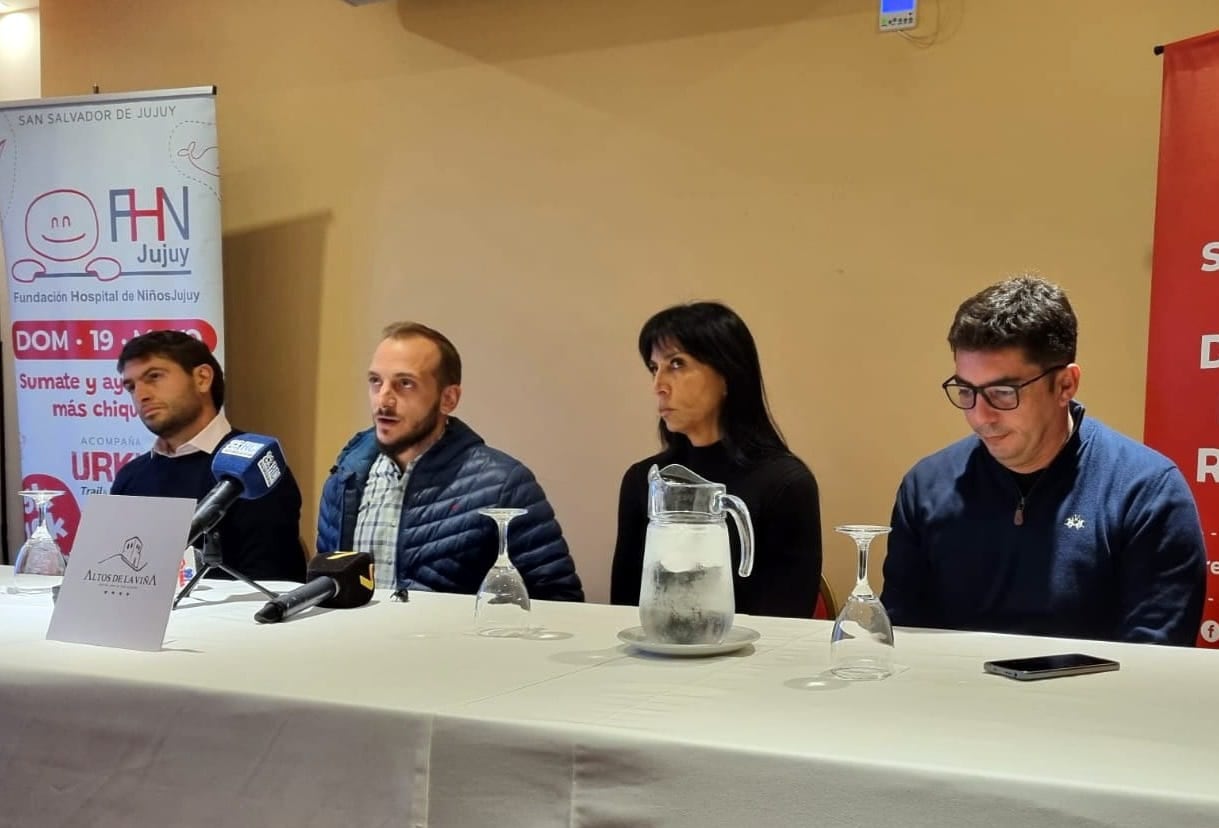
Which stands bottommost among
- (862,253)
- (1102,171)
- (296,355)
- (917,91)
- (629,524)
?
(629,524)

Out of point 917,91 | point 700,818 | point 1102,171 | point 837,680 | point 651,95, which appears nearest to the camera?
point 700,818

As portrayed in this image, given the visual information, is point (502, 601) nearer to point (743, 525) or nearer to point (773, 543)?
point (743, 525)

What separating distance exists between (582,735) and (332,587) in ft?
2.69

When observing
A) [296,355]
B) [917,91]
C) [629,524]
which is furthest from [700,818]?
[296,355]

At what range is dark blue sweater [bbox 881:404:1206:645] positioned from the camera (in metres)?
1.77

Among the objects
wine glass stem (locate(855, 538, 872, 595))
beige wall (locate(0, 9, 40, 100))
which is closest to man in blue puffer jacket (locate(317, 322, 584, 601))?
wine glass stem (locate(855, 538, 872, 595))

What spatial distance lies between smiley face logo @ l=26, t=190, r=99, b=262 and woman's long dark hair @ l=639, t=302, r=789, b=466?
2.17m

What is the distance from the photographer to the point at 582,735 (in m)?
1.04

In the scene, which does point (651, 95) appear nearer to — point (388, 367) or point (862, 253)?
point (862, 253)

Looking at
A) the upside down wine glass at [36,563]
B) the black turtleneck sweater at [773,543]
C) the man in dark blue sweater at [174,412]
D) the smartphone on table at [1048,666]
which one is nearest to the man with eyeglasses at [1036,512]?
the black turtleneck sweater at [773,543]

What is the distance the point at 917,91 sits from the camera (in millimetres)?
2965

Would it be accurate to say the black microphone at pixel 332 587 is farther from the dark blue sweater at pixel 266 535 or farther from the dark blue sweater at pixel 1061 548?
the dark blue sweater at pixel 1061 548

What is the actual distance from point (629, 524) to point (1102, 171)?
1492 mm

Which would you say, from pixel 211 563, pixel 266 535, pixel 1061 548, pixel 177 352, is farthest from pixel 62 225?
pixel 1061 548
